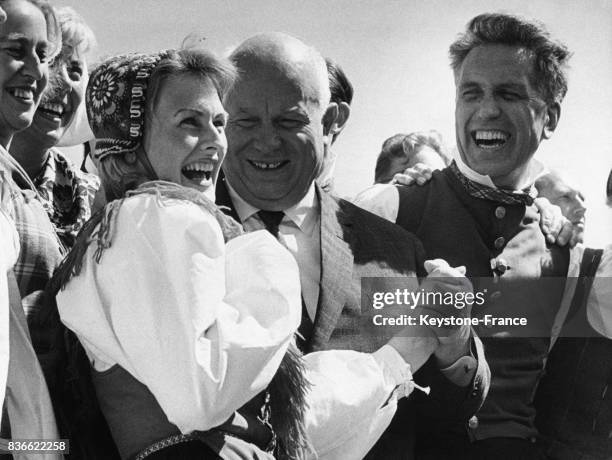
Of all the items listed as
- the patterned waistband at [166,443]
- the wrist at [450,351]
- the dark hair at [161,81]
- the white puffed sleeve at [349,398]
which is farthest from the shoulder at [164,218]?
the wrist at [450,351]

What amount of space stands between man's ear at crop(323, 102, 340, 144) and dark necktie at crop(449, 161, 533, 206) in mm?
509

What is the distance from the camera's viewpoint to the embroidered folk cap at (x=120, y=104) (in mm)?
2562

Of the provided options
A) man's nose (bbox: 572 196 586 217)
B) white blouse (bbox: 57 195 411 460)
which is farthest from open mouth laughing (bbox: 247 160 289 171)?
man's nose (bbox: 572 196 586 217)

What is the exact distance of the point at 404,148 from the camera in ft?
16.1

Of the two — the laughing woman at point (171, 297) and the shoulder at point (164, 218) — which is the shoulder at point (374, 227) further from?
the shoulder at point (164, 218)

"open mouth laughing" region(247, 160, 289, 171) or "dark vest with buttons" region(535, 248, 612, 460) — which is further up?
"open mouth laughing" region(247, 160, 289, 171)

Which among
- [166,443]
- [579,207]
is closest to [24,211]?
[166,443]

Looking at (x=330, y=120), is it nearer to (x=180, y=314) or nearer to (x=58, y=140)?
(x=58, y=140)

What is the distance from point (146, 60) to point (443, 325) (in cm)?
117

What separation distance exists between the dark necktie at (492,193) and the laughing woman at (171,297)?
1438 millimetres

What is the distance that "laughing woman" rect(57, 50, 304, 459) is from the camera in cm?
224

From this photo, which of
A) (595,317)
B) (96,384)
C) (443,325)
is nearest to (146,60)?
(96,384)

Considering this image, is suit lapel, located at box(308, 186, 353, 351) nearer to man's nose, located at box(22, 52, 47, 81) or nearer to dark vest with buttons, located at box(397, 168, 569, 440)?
dark vest with buttons, located at box(397, 168, 569, 440)

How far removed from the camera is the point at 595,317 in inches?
145
